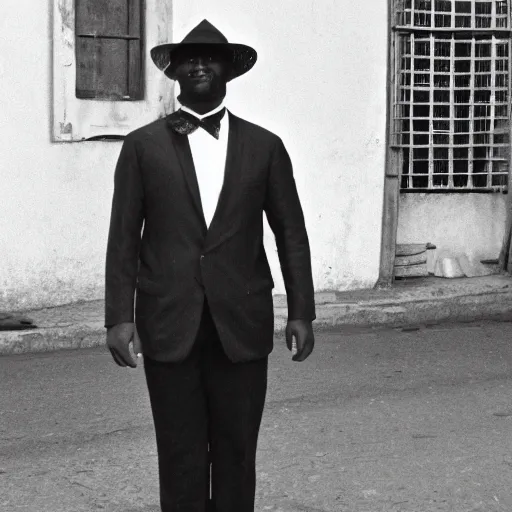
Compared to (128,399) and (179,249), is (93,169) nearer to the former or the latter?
(128,399)

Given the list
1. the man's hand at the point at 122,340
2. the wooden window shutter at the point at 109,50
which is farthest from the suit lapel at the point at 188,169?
the wooden window shutter at the point at 109,50

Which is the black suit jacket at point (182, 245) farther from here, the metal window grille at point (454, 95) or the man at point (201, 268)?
the metal window grille at point (454, 95)

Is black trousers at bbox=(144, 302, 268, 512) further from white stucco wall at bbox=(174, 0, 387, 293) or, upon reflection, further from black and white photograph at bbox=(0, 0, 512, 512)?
white stucco wall at bbox=(174, 0, 387, 293)

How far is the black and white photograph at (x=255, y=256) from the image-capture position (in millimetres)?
3971

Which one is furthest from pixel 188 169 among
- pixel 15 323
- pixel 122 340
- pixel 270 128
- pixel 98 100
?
pixel 270 128

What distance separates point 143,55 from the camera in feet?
33.9

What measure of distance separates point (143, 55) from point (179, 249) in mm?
6648

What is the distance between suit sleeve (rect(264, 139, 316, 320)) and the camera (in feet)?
13.4

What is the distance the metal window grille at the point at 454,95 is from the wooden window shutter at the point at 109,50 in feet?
8.14

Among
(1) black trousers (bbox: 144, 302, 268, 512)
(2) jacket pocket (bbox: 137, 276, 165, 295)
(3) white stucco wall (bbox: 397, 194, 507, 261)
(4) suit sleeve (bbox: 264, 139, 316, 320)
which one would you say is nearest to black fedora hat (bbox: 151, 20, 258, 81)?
(4) suit sleeve (bbox: 264, 139, 316, 320)

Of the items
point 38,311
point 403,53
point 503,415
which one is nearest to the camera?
point 503,415

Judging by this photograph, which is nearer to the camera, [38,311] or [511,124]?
[38,311]

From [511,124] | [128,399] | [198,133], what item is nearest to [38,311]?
[128,399]

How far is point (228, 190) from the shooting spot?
13.0 ft
